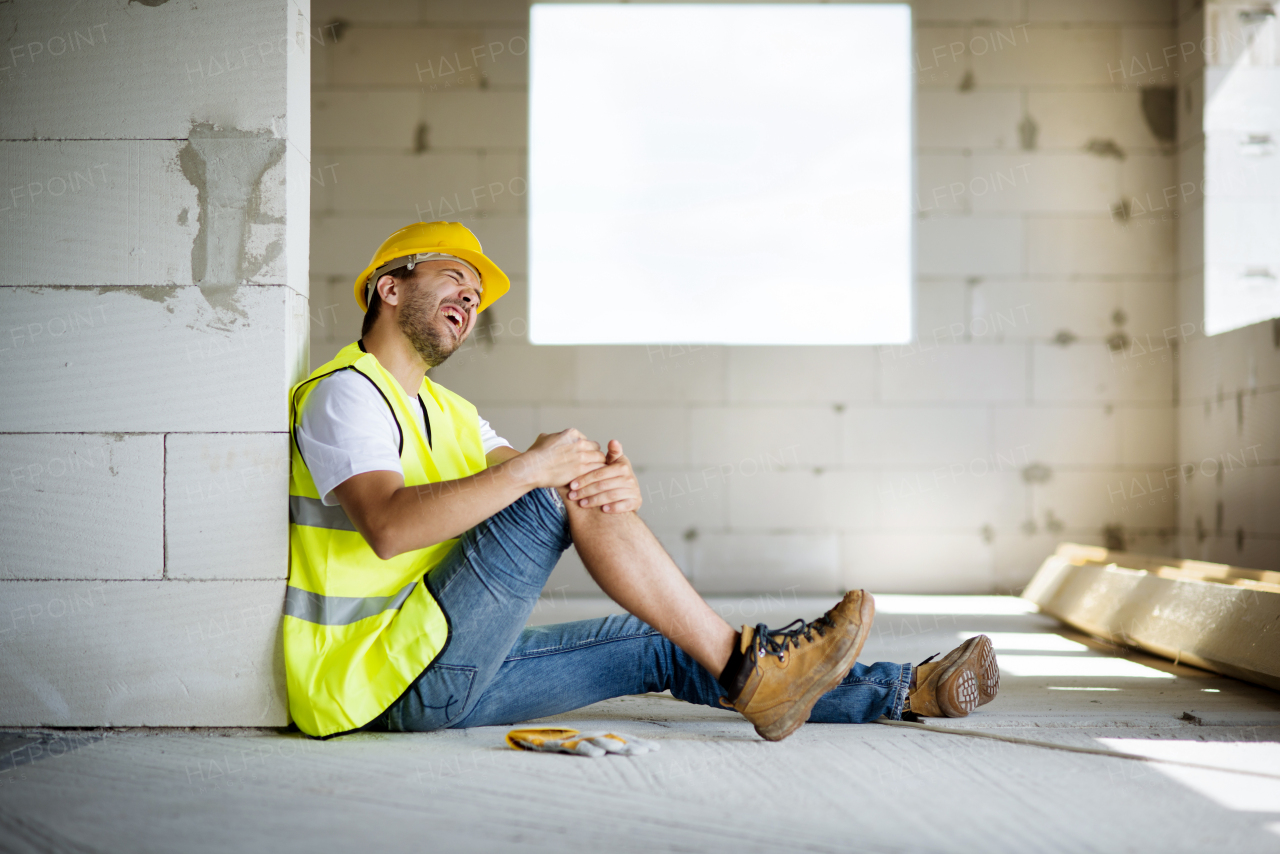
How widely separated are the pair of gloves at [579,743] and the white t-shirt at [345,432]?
649 millimetres

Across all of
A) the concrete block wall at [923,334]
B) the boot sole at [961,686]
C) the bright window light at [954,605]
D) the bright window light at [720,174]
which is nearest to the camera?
the boot sole at [961,686]

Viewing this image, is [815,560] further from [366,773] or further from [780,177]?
[366,773]

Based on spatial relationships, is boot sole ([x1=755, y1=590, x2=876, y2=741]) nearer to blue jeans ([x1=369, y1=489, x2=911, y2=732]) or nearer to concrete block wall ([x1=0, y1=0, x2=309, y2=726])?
blue jeans ([x1=369, y1=489, x2=911, y2=732])

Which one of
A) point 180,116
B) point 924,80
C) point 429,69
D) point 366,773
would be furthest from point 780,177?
point 366,773

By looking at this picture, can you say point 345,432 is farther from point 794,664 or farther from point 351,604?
point 794,664

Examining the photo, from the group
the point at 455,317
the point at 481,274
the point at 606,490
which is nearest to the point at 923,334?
the point at 481,274

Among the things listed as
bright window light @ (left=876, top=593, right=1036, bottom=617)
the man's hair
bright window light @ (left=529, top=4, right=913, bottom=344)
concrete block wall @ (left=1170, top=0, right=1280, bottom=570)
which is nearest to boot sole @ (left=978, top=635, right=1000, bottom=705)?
the man's hair

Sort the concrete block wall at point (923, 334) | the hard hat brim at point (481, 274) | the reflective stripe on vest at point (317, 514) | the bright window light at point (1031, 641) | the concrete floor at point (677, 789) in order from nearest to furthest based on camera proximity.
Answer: the concrete floor at point (677, 789) → the reflective stripe on vest at point (317, 514) → the hard hat brim at point (481, 274) → the bright window light at point (1031, 641) → the concrete block wall at point (923, 334)

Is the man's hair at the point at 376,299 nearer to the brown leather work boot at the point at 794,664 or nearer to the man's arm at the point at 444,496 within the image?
the man's arm at the point at 444,496

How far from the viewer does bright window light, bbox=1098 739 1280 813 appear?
179 centimetres

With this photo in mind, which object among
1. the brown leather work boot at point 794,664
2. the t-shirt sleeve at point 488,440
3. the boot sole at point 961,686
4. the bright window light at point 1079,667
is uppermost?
the t-shirt sleeve at point 488,440

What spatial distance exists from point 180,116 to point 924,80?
471 cm

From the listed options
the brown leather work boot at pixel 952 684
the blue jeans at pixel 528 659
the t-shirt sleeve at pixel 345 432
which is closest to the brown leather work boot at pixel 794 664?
the blue jeans at pixel 528 659

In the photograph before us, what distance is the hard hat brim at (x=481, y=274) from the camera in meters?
2.51
